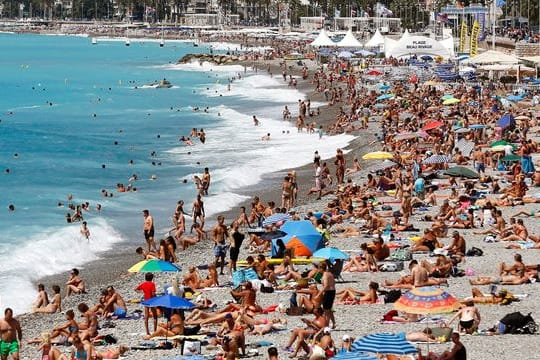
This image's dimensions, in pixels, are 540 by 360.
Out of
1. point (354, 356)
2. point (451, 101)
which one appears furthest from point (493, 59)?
point (354, 356)

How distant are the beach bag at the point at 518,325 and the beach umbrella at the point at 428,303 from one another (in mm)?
1093

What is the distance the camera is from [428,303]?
14.6 metres

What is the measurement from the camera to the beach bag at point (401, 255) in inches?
836

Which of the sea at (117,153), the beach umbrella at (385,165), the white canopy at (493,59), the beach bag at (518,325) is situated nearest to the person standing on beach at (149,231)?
the sea at (117,153)

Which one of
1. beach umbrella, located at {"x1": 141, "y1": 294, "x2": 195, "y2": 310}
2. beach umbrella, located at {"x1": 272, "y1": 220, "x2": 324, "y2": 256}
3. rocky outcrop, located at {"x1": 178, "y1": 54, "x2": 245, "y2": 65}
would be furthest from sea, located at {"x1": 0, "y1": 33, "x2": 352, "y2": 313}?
rocky outcrop, located at {"x1": 178, "y1": 54, "x2": 245, "y2": 65}

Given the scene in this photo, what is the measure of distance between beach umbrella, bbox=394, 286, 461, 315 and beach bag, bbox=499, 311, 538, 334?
3.59 feet

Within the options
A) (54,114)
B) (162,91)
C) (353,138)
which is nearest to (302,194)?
(353,138)

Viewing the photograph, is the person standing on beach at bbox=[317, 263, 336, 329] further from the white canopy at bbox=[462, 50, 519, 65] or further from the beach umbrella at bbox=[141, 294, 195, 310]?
the white canopy at bbox=[462, 50, 519, 65]

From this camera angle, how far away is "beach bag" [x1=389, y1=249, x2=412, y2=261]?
69.7 ft

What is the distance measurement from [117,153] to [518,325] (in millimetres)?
35080

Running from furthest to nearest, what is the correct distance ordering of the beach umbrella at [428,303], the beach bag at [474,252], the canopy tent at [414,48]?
the canopy tent at [414,48] < the beach bag at [474,252] < the beach umbrella at [428,303]

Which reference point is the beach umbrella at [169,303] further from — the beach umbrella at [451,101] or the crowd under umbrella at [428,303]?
the beach umbrella at [451,101]

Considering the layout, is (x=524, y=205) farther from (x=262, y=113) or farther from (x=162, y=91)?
(x=162, y=91)

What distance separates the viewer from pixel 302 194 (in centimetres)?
3256
